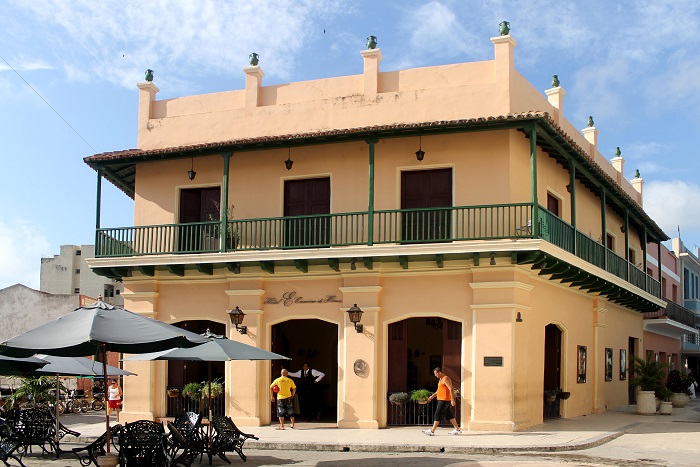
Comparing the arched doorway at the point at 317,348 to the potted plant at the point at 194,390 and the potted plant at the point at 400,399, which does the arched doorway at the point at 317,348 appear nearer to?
the potted plant at the point at 194,390

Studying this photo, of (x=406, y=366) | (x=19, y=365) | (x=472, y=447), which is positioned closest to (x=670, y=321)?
(x=406, y=366)

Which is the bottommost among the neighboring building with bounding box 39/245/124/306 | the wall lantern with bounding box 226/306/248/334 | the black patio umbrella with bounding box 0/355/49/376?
the black patio umbrella with bounding box 0/355/49/376

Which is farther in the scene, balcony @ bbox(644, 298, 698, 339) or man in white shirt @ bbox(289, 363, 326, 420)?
balcony @ bbox(644, 298, 698, 339)

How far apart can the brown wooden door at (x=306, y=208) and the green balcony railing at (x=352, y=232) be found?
0.09 feet

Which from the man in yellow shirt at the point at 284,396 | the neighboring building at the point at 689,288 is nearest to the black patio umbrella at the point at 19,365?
the man in yellow shirt at the point at 284,396

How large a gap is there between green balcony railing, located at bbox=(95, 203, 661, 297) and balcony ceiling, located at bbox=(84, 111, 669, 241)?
173 centimetres

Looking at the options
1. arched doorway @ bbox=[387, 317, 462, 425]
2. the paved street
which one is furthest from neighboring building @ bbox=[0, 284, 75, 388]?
arched doorway @ bbox=[387, 317, 462, 425]

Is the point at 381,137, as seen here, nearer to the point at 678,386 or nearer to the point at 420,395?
the point at 420,395

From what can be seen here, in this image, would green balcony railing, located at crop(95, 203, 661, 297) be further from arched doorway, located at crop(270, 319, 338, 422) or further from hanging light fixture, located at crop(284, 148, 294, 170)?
arched doorway, located at crop(270, 319, 338, 422)

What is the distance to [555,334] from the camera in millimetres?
21938

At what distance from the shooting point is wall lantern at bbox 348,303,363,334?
19000 mm

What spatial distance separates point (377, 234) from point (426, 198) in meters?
1.44

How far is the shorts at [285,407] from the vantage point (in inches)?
751

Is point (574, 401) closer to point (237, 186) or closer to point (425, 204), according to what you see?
point (425, 204)
